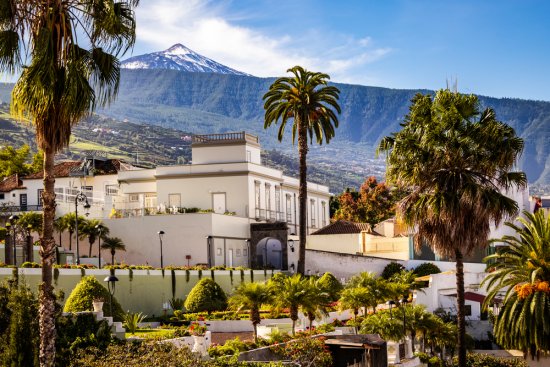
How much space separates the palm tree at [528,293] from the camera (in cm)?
3434

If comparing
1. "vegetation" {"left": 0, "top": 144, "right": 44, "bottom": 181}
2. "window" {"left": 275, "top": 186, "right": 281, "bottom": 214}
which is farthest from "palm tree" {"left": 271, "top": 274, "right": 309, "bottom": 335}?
"vegetation" {"left": 0, "top": 144, "right": 44, "bottom": 181}

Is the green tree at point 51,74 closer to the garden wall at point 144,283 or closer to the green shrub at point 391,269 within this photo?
the garden wall at point 144,283

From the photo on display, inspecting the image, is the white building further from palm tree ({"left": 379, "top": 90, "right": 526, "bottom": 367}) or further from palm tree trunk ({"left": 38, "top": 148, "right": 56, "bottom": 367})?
palm tree trunk ({"left": 38, "top": 148, "right": 56, "bottom": 367})

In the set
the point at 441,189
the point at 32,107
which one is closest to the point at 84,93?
the point at 32,107

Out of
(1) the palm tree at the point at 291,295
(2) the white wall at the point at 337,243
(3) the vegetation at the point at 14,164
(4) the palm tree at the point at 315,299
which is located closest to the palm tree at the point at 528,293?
(4) the palm tree at the point at 315,299

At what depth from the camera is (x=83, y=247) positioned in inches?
2335

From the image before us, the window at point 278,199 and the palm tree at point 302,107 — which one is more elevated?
the palm tree at point 302,107

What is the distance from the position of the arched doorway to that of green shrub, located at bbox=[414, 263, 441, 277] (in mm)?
9496

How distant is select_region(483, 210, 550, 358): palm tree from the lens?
3434 cm

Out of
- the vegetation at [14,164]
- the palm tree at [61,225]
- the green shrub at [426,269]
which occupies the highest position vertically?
the vegetation at [14,164]

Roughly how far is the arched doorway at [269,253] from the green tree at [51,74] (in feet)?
139

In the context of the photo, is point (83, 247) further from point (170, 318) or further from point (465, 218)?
point (465, 218)

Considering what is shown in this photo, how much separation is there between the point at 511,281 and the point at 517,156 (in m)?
4.89

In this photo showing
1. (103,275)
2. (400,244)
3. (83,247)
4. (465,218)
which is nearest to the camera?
(465,218)
